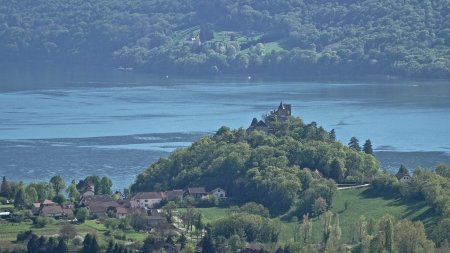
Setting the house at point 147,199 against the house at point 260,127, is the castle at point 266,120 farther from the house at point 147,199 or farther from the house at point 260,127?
the house at point 147,199

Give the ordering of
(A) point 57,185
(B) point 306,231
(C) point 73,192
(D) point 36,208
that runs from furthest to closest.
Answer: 1. (A) point 57,185
2. (C) point 73,192
3. (D) point 36,208
4. (B) point 306,231

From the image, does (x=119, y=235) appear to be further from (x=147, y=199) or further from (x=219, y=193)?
(x=219, y=193)

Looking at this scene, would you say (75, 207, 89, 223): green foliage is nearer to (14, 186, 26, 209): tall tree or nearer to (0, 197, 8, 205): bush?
(14, 186, 26, 209): tall tree

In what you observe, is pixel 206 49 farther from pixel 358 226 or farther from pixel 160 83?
pixel 358 226

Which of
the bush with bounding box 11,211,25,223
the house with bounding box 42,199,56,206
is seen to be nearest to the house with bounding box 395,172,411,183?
the house with bounding box 42,199,56,206

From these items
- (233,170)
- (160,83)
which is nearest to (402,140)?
(233,170)

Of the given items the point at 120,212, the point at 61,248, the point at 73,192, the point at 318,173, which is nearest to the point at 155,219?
the point at 120,212
